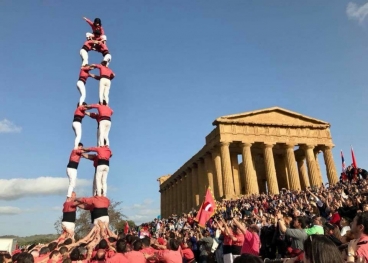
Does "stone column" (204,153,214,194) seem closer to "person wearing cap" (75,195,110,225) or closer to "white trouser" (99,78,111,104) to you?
"white trouser" (99,78,111,104)

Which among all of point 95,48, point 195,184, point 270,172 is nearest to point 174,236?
point 95,48

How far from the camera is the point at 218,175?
41625 millimetres

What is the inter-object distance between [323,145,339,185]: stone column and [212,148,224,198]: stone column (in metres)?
15.4

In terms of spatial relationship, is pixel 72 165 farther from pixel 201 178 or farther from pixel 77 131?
pixel 201 178

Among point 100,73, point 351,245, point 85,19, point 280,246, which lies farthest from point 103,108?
point 351,245

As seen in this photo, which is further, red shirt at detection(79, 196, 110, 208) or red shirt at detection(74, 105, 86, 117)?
red shirt at detection(74, 105, 86, 117)

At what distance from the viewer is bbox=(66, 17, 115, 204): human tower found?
37.7 feet

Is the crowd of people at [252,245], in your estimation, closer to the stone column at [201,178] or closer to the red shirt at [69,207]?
the red shirt at [69,207]

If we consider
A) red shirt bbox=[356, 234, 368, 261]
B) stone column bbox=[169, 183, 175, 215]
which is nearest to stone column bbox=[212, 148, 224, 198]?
stone column bbox=[169, 183, 175, 215]

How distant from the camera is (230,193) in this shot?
130ft

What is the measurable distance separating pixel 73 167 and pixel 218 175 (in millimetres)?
31665

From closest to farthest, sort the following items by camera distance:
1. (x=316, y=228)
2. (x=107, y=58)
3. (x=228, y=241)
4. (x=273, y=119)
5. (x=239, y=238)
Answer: (x=316, y=228), (x=239, y=238), (x=228, y=241), (x=107, y=58), (x=273, y=119)

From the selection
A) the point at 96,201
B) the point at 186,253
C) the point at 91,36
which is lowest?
the point at 186,253

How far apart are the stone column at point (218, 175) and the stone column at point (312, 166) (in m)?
12.7
